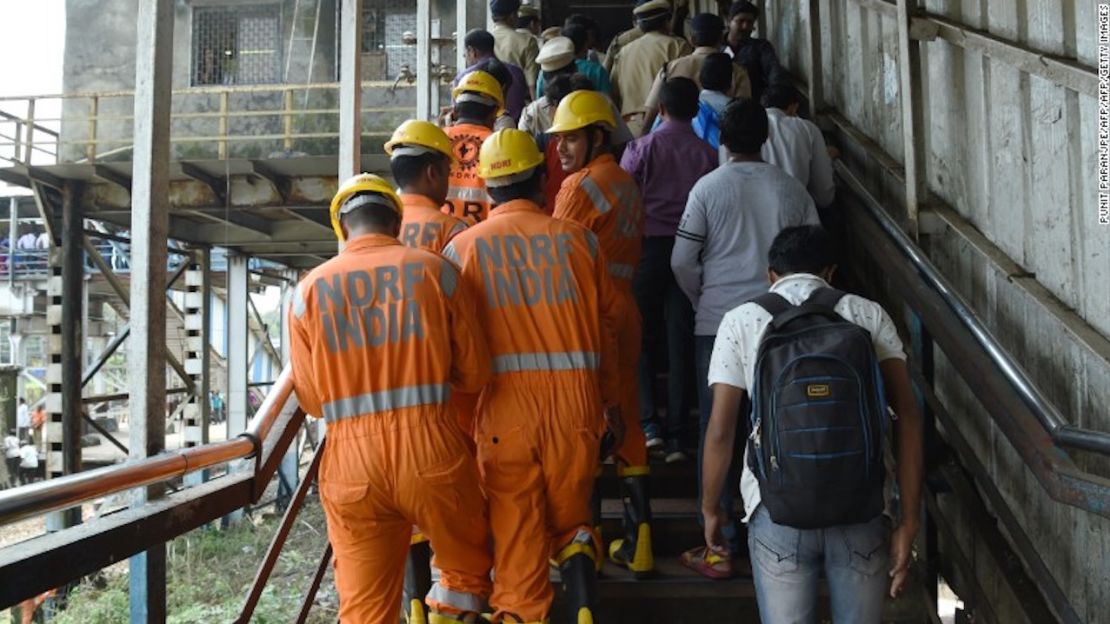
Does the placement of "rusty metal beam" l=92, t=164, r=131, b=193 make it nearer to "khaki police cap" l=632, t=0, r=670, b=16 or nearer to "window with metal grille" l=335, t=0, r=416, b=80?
"window with metal grille" l=335, t=0, r=416, b=80

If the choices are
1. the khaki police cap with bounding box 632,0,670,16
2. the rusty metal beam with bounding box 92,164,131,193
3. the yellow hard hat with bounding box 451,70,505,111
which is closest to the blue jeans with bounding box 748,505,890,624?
the yellow hard hat with bounding box 451,70,505,111

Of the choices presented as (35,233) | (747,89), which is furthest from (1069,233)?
(35,233)

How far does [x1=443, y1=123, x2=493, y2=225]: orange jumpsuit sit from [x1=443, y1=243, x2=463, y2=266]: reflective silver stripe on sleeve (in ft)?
3.61

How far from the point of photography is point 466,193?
14.8ft

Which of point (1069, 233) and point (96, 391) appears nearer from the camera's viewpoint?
point (1069, 233)

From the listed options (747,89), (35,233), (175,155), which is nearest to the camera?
(747,89)

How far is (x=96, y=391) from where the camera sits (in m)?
29.4

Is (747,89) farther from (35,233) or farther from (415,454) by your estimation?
(35,233)

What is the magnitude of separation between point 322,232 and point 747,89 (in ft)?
35.9

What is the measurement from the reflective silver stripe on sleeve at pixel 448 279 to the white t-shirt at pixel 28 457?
17671 millimetres

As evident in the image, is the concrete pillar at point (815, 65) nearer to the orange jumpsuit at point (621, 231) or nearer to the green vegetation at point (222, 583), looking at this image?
the orange jumpsuit at point (621, 231)

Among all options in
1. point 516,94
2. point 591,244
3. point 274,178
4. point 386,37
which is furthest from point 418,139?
point 386,37

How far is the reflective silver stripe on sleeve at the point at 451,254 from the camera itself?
3.20 m

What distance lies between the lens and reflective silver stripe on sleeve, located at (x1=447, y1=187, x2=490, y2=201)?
14.8ft
